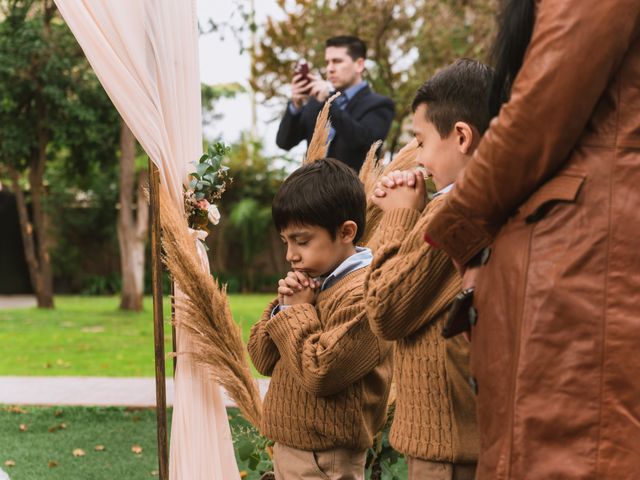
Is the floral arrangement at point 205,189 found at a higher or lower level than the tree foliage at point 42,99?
lower

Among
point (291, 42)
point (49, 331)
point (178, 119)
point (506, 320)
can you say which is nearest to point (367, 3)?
point (291, 42)

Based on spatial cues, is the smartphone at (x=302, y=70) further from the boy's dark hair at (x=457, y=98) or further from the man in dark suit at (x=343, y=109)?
the boy's dark hair at (x=457, y=98)

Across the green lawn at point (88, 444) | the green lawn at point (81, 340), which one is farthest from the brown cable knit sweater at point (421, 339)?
the green lawn at point (81, 340)

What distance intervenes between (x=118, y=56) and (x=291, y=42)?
1195cm

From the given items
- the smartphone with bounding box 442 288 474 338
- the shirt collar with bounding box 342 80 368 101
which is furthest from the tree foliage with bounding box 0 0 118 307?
the smartphone with bounding box 442 288 474 338

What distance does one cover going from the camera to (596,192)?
1.51m

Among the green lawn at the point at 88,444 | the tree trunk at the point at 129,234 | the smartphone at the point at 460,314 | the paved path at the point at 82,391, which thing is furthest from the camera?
the tree trunk at the point at 129,234

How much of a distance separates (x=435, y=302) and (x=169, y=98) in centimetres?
169

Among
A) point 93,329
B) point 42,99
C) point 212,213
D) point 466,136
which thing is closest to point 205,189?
point 212,213

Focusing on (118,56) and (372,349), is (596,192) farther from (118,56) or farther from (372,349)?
(118,56)

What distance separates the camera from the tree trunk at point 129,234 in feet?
45.4

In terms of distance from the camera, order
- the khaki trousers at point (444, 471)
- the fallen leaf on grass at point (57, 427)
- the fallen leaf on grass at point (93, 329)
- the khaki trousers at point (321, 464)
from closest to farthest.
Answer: the khaki trousers at point (444, 471)
the khaki trousers at point (321, 464)
the fallen leaf on grass at point (57, 427)
the fallen leaf on grass at point (93, 329)

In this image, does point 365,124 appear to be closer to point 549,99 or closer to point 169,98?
point 169,98

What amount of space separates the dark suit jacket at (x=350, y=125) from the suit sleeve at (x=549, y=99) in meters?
3.63
